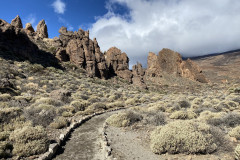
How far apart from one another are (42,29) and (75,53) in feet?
84.7

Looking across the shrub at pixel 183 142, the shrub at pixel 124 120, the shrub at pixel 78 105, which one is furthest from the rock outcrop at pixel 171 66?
the shrub at pixel 183 142

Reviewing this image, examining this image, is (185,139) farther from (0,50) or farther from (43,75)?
(0,50)

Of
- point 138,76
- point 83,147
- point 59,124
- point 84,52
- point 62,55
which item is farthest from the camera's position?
point 138,76

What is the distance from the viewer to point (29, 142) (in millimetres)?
6559

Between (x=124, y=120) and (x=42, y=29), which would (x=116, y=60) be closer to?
(x=42, y=29)

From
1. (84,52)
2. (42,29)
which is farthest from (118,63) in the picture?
(42,29)

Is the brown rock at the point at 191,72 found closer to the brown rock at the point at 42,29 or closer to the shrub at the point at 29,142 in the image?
the brown rock at the point at 42,29

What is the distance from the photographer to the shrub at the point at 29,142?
6.27 metres

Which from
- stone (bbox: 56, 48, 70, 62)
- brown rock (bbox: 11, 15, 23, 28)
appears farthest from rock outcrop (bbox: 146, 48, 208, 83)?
brown rock (bbox: 11, 15, 23, 28)

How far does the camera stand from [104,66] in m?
48.9

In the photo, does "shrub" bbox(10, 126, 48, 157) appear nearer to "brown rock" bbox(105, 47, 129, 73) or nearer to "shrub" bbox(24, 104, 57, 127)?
"shrub" bbox(24, 104, 57, 127)

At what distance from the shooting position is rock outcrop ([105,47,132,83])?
54.7 meters

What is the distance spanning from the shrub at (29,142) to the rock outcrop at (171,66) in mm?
61933

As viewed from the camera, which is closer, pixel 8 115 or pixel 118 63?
pixel 8 115
